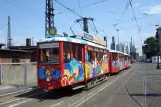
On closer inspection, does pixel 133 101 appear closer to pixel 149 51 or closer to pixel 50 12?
pixel 50 12

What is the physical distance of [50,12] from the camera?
3281 centimetres

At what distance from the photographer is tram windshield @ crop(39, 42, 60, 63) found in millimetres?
15005

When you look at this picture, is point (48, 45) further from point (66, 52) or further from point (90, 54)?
point (90, 54)

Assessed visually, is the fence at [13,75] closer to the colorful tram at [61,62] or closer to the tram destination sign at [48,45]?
the colorful tram at [61,62]

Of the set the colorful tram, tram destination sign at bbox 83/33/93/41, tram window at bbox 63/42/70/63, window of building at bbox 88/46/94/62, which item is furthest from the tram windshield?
tram destination sign at bbox 83/33/93/41

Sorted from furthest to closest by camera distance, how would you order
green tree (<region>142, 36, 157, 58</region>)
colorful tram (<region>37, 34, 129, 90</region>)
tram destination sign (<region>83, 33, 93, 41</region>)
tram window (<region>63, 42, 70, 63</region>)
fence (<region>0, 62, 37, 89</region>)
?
1. green tree (<region>142, 36, 157, 58</region>)
2. fence (<region>0, 62, 37, 89</region>)
3. tram destination sign (<region>83, 33, 93, 41</region>)
4. tram window (<region>63, 42, 70, 63</region>)
5. colorful tram (<region>37, 34, 129, 90</region>)

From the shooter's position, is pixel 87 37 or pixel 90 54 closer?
pixel 90 54

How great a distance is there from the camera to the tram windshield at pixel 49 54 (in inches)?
591

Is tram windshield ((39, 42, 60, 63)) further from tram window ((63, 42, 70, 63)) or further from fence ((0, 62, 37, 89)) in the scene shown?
fence ((0, 62, 37, 89))

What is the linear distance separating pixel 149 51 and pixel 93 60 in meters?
138

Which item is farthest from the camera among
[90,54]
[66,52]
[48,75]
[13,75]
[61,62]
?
[13,75]

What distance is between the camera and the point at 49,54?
15.3m

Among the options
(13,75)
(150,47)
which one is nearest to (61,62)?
(13,75)

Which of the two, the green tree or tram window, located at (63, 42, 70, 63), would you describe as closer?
tram window, located at (63, 42, 70, 63)
